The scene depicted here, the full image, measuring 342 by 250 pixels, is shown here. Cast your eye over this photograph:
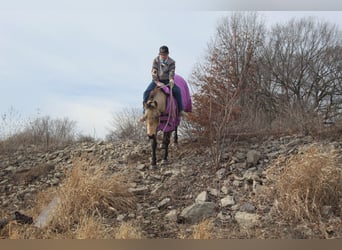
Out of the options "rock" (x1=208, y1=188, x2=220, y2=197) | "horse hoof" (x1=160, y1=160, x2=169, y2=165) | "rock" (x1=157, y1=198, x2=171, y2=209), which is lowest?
"rock" (x1=157, y1=198, x2=171, y2=209)

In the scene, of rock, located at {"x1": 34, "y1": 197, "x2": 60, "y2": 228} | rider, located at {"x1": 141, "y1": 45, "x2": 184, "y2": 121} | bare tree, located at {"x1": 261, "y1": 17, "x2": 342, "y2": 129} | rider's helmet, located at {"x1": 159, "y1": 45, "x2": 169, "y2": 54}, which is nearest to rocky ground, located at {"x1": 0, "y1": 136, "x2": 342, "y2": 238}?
rock, located at {"x1": 34, "y1": 197, "x2": 60, "y2": 228}

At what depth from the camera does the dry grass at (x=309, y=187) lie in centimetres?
212

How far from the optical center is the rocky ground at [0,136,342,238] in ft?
7.11

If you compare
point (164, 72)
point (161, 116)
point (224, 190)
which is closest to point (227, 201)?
point (224, 190)

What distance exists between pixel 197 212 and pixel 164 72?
0.96 metres

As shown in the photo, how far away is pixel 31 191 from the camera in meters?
2.43

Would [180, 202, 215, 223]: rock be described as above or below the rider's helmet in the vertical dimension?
below

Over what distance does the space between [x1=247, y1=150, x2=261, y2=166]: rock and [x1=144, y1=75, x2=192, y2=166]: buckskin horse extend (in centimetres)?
50

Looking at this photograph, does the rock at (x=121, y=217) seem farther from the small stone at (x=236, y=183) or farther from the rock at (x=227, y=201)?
the small stone at (x=236, y=183)

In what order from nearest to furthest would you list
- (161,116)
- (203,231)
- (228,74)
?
(203,231) → (228,74) → (161,116)

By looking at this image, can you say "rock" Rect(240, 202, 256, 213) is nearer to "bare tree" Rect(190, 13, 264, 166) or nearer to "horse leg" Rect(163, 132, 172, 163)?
"bare tree" Rect(190, 13, 264, 166)

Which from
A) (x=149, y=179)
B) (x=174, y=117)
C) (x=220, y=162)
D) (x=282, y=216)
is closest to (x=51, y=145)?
(x=149, y=179)

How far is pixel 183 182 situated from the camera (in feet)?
8.31

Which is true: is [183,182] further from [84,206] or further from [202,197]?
[84,206]
